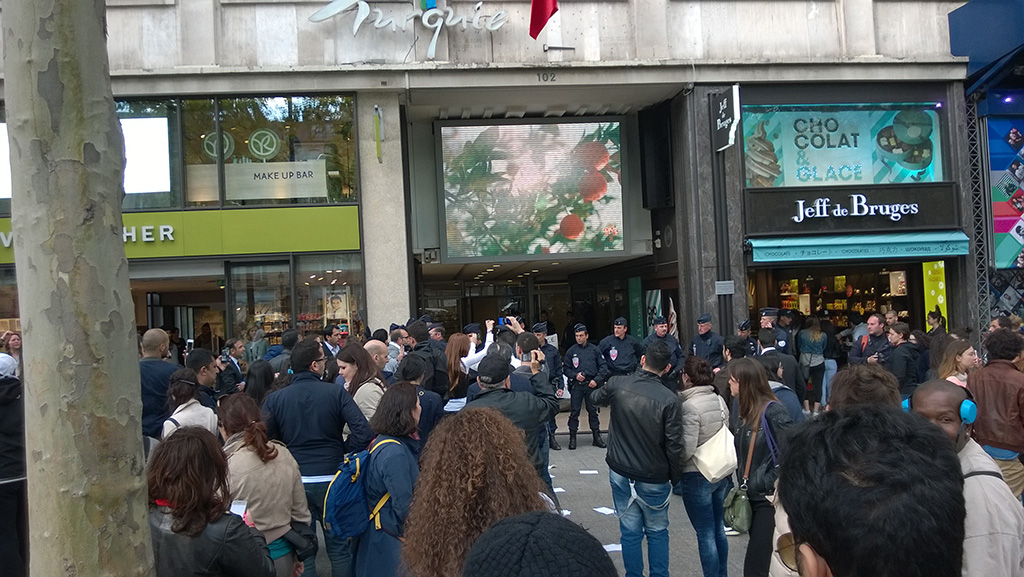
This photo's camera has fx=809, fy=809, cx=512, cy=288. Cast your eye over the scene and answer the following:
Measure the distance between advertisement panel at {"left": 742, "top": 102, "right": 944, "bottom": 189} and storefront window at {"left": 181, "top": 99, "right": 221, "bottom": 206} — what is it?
1017 centimetres

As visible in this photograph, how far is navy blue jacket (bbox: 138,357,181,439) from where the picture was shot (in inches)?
253

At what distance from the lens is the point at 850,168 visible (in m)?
16.3

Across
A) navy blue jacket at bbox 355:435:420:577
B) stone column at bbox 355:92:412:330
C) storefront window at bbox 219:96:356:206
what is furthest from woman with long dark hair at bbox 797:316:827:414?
navy blue jacket at bbox 355:435:420:577

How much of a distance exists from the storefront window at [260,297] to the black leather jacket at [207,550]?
1228cm

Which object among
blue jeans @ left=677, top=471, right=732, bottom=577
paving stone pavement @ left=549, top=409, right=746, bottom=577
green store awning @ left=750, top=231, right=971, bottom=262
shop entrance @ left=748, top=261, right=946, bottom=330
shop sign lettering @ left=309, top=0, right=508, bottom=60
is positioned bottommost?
paving stone pavement @ left=549, top=409, right=746, bottom=577

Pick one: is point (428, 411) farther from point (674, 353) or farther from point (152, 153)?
point (152, 153)

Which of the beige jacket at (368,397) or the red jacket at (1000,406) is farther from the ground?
the beige jacket at (368,397)

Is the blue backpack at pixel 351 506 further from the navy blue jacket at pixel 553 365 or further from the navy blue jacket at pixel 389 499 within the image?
the navy blue jacket at pixel 553 365

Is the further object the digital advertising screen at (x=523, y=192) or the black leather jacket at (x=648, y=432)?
the digital advertising screen at (x=523, y=192)

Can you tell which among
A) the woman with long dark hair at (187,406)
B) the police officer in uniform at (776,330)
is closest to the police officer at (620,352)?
the police officer in uniform at (776,330)

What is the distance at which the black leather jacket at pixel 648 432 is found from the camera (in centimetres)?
557

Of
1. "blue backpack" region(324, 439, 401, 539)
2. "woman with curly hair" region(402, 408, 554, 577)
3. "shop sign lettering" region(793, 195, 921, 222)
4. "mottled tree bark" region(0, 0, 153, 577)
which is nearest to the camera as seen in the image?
"mottled tree bark" region(0, 0, 153, 577)

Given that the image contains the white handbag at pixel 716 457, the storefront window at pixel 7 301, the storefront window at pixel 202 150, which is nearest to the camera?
the white handbag at pixel 716 457

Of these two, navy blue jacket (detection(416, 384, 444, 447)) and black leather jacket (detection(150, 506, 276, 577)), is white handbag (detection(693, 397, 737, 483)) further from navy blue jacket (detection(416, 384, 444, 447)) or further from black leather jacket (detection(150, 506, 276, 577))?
black leather jacket (detection(150, 506, 276, 577))
